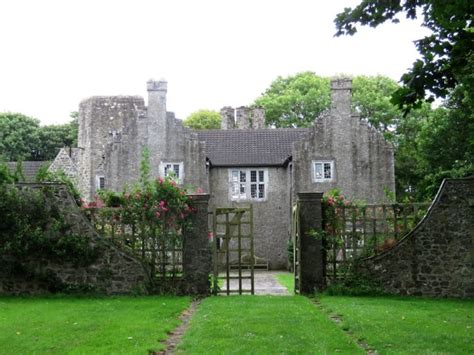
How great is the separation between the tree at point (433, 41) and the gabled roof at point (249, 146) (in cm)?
2386

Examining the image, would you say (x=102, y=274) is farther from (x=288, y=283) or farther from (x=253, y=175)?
(x=253, y=175)

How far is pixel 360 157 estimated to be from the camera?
3712 cm

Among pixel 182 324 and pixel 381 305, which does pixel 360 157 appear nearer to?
pixel 381 305

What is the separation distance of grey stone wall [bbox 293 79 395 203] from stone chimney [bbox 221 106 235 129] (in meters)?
11.7

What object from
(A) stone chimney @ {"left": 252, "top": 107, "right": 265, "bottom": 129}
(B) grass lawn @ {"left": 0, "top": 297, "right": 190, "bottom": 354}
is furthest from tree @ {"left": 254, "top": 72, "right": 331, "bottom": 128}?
(B) grass lawn @ {"left": 0, "top": 297, "right": 190, "bottom": 354}

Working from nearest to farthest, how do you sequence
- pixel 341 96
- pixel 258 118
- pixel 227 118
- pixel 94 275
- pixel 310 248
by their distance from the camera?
pixel 94 275 → pixel 310 248 → pixel 341 96 → pixel 258 118 → pixel 227 118

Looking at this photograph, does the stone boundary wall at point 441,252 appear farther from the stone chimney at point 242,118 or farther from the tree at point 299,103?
the tree at point 299,103

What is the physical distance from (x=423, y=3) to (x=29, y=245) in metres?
11.7

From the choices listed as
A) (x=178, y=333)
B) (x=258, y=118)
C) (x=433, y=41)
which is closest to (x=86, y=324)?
(x=178, y=333)

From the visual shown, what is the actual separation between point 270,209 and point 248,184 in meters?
1.98

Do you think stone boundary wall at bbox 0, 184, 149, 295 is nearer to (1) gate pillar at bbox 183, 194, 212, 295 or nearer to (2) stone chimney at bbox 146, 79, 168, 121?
(1) gate pillar at bbox 183, 194, 212, 295

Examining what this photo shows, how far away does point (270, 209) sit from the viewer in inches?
1533

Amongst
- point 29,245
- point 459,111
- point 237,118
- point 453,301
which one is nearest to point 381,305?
point 453,301

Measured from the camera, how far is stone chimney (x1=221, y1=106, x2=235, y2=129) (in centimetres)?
4803
